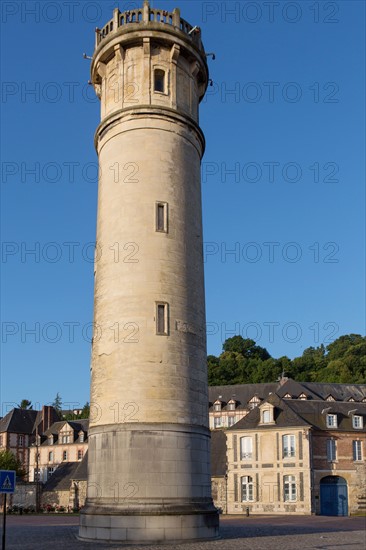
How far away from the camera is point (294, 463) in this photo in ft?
133

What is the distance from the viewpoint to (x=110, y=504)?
18250mm

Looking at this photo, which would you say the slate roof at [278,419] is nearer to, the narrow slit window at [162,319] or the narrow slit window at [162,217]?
the narrow slit window at [162,319]

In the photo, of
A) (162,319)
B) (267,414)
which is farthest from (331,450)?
(162,319)

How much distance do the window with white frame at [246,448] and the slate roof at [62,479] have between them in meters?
15.4

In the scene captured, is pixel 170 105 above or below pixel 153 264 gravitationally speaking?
above

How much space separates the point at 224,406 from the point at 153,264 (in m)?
55.8

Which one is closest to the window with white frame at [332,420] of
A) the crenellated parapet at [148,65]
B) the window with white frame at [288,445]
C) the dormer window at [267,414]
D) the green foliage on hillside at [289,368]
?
the window with white frame at [288,445]

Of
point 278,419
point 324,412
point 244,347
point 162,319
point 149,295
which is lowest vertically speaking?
point 278,419

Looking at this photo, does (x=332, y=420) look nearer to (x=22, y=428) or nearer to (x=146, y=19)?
(x=146, y=19)

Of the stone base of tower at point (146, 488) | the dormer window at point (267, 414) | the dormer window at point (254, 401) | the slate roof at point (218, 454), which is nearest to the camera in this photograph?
the stone base of tower at point (146, 488)

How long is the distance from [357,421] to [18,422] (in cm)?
4801

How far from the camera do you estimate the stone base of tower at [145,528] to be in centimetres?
1767

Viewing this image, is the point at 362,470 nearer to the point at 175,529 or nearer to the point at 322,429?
the point at 322,429

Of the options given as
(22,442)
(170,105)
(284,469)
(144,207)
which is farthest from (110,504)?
(22,442)
